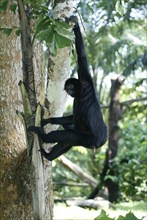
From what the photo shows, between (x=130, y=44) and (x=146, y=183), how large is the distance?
14.2 feet

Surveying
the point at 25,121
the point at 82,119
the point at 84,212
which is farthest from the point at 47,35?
the point at 84,212

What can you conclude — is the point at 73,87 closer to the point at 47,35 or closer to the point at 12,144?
the point at 12,144

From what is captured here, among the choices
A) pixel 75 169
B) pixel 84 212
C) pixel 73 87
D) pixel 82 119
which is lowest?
pixel 84 212

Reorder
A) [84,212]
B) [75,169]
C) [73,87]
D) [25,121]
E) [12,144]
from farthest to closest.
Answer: [75,169], [84,212], [12,144], [73,87], [25,121]

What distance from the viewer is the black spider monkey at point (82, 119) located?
461cm

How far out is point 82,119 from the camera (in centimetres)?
480

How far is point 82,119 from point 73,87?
37 cm

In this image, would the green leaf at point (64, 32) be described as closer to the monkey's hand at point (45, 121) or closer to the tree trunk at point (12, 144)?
the monkey's hand at point (45, 121)

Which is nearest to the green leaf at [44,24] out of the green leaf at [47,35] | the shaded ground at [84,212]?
the green leaf at [47,35]

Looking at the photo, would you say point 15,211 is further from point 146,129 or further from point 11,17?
point 146,129

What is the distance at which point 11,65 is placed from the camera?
500 centimetres

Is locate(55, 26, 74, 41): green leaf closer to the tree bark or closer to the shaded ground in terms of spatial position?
the shaded ground

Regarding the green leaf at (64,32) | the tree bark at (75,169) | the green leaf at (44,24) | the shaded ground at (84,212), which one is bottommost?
the shaded ground at (84,212)

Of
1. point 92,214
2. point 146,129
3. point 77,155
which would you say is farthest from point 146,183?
point 77,155
